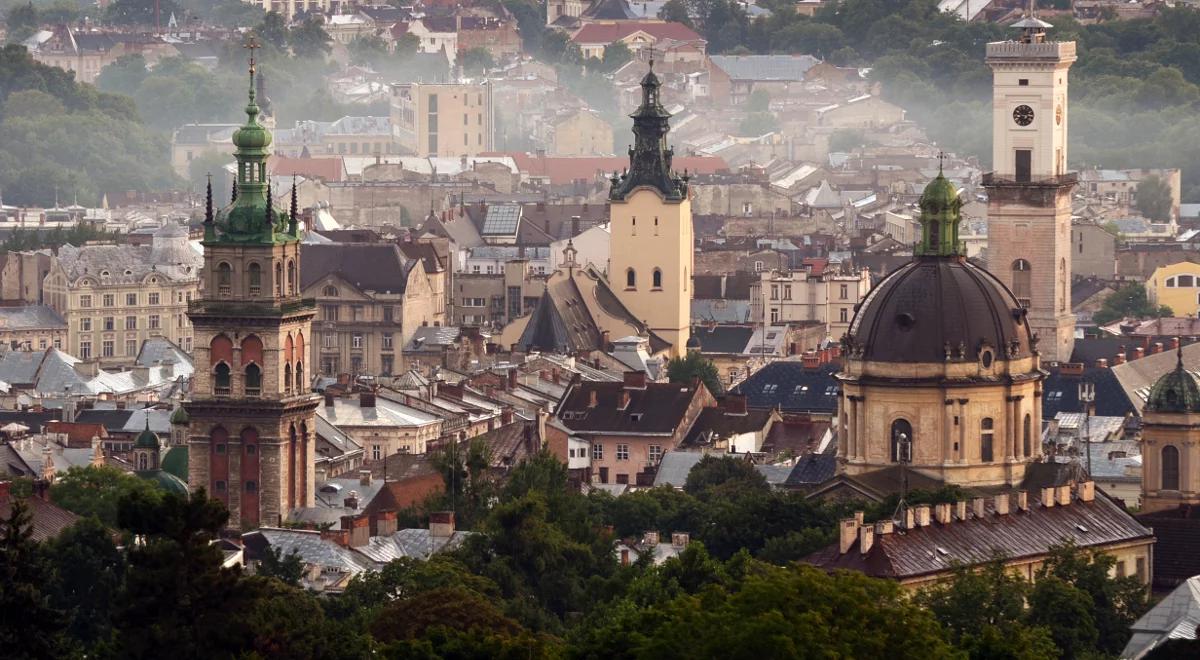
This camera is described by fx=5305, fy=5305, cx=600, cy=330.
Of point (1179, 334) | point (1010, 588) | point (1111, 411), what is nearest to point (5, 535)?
point (1010, 588)

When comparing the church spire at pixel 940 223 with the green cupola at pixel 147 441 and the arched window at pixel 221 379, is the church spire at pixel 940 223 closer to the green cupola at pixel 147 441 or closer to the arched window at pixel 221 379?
the arched window at pixel 221 379

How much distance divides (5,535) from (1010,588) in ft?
71.2

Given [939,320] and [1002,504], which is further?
[939,320]

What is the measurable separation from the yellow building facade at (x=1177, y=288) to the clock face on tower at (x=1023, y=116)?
34.7 metres

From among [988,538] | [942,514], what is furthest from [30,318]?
[942,514]

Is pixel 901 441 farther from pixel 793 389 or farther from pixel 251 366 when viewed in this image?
pixel 793 389

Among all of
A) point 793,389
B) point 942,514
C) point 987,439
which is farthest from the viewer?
point 793,389

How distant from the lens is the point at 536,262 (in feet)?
566

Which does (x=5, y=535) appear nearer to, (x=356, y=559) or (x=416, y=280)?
(x=356, y=559)

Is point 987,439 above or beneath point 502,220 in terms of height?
→ beneath

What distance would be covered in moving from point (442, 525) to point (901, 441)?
339 inches

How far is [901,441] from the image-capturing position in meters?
94.8

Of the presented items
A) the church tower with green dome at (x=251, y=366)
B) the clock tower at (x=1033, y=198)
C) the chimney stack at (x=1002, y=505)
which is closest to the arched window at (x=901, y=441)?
the chimney stack at (x=1002, y=505)

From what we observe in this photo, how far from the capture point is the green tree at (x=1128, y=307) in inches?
6038
